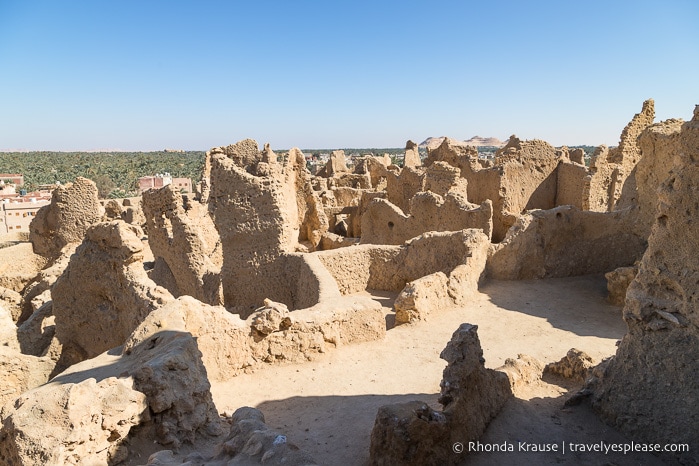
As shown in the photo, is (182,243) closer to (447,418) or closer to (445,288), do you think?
(445,288)

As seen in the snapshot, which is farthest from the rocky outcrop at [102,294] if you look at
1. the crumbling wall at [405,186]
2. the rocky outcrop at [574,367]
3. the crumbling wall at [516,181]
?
the crumbling wall at [405,186]

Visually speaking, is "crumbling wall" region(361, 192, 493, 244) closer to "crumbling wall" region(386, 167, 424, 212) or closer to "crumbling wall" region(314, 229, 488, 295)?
"crumbling wall" region(314, 229, 488, 295)

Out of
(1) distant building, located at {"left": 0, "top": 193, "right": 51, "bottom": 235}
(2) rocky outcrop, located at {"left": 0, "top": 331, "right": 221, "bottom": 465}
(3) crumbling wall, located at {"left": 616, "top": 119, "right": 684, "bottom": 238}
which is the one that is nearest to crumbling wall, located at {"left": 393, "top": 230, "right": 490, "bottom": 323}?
(3) crumbling wall, located at {"left": 616, "top": 119, "right": 684, "bottom": 238}

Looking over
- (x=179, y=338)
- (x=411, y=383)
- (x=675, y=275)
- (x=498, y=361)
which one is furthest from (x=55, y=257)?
(x=675, y=275)

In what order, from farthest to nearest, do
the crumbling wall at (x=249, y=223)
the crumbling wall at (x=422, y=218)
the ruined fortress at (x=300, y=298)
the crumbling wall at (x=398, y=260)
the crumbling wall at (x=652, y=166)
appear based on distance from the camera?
1. the crumbling wall at (x=422, y=218)
2. the crumbling wall at (x=398, y=260)
3. the crumbling wall at (x=652, y=166)
4. the crumbling wall at (x=249, y=223)
5. the ruined fortress at (x=300, y=298)

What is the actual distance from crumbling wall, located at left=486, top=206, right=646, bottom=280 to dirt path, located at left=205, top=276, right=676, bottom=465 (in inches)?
14.2

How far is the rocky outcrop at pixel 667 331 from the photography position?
4.52 metres

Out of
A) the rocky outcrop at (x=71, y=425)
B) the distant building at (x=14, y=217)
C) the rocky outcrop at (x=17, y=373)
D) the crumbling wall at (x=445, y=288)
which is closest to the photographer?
the rocky outcrop at (x=71, y=425)

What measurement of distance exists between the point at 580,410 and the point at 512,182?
432 inches

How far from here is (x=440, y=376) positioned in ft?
22.9

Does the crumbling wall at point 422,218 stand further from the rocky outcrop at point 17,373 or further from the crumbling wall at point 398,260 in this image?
the rocky outcrop at point 17,373

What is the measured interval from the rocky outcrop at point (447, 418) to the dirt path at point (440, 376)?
10.3 inches

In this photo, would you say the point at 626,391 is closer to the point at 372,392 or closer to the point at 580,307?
the point at 372,392

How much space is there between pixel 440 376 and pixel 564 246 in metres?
6.03
